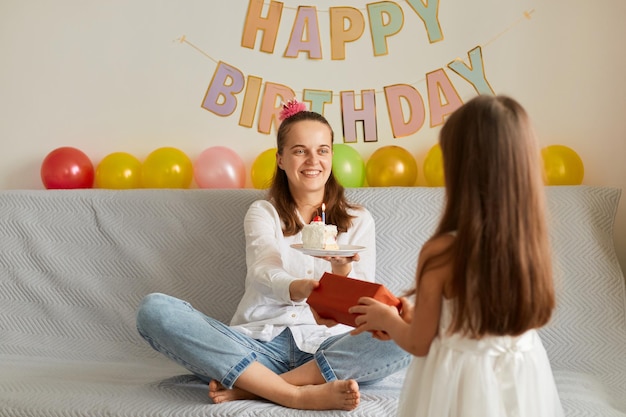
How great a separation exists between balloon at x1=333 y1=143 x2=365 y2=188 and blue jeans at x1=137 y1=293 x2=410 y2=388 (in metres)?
0.71

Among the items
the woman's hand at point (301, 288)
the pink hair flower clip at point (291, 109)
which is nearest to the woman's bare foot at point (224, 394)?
the woman's hand at point (301, 288)

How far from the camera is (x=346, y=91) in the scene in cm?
257

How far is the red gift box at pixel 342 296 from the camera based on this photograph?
142 cm

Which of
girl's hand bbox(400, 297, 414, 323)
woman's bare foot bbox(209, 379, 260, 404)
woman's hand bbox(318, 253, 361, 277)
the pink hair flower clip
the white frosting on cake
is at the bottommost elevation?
woman's bare foot bbox(209, 379, 260, 404)

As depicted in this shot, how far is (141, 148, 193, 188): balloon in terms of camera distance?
2473mm

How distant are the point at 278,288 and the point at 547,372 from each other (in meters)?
0.65

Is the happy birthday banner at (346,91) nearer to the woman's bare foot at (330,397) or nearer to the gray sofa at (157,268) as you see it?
the gray sofa at (157,268)

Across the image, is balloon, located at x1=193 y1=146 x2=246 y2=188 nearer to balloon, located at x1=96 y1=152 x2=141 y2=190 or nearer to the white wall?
the white wall

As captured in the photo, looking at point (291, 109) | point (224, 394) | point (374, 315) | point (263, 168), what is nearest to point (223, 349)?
point (224, 394)

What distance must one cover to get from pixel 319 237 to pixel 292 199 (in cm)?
34

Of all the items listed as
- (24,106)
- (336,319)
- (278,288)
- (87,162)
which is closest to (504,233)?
(336,319)

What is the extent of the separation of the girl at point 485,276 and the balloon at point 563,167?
3.77 ft

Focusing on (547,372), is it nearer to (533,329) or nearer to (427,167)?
(533,329)

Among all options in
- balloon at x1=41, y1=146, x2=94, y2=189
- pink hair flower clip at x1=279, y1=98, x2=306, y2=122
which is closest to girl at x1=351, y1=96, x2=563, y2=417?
pink hair flower clip at x1=279, y1=98, x2=306, y2=122
